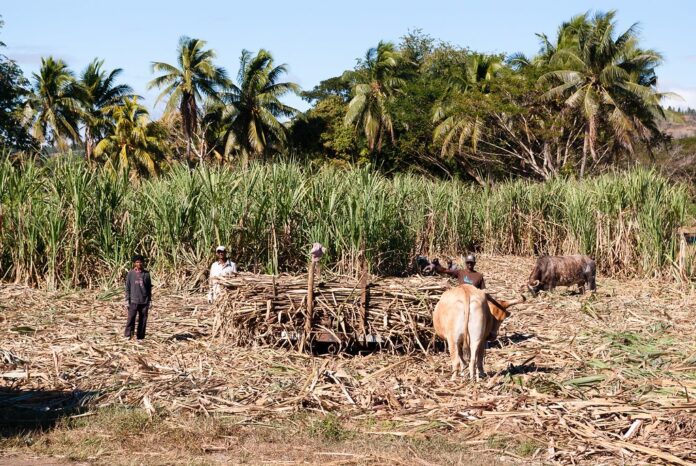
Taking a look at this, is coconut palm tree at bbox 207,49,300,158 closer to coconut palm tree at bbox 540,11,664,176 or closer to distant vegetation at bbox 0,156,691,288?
coconut palm tree at bbox 540,11,664,176

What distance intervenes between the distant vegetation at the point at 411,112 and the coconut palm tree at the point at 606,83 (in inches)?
2.3

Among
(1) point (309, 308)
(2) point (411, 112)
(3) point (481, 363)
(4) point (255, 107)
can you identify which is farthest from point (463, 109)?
(3) point (481, 363)

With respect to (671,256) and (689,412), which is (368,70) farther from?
(689,412)

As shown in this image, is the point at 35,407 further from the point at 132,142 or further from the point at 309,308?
the point at 132,142

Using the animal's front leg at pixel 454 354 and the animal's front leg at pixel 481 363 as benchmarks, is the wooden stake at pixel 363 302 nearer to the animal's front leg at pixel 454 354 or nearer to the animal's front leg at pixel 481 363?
the animal's front leg at pixel 454 354

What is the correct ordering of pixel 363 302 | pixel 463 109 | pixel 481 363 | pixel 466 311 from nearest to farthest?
pixel 466 311 → pixel 481 363 → pixel 363 302 → pixel 463 109

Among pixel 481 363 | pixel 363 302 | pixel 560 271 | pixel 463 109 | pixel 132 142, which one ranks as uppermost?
pixel 463 109

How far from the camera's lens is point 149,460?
6.35 metres

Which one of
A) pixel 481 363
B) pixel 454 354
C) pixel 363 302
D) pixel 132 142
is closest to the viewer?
pixel 454 354

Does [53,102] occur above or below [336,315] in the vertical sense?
above

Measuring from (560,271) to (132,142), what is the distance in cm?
2891

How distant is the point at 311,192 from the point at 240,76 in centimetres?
2682

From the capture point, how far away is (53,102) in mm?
40219

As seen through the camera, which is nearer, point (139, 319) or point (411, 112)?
point (139, 319)
